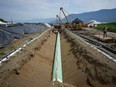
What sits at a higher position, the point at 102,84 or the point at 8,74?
the point at 8,74

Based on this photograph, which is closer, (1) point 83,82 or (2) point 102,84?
(2) point 102,84

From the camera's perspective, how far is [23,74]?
5.64 metres

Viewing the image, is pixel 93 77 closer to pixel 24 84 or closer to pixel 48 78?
pixel 48 78

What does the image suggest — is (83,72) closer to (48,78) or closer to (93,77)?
(93,77)

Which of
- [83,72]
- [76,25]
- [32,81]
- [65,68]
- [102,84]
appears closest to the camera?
[102,84]

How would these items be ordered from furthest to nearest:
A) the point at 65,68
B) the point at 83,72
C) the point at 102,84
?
the point at 65,68 → the point at 83,72 → the point at 102,84

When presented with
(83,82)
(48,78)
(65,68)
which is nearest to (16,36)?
(65,68)

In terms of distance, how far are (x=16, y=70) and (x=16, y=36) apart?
12544 millimetres

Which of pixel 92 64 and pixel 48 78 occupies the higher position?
pixel 92 64

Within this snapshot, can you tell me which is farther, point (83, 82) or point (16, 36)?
point (16, 36)

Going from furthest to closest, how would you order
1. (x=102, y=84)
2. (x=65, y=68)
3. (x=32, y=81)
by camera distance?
(x=65, y=68)
(x=32, y=81)
(x=102, y=84)

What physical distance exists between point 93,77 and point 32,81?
77.4 inches

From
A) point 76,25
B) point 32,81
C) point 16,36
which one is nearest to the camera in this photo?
point 32,81

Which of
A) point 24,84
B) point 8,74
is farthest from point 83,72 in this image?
point 8,74
